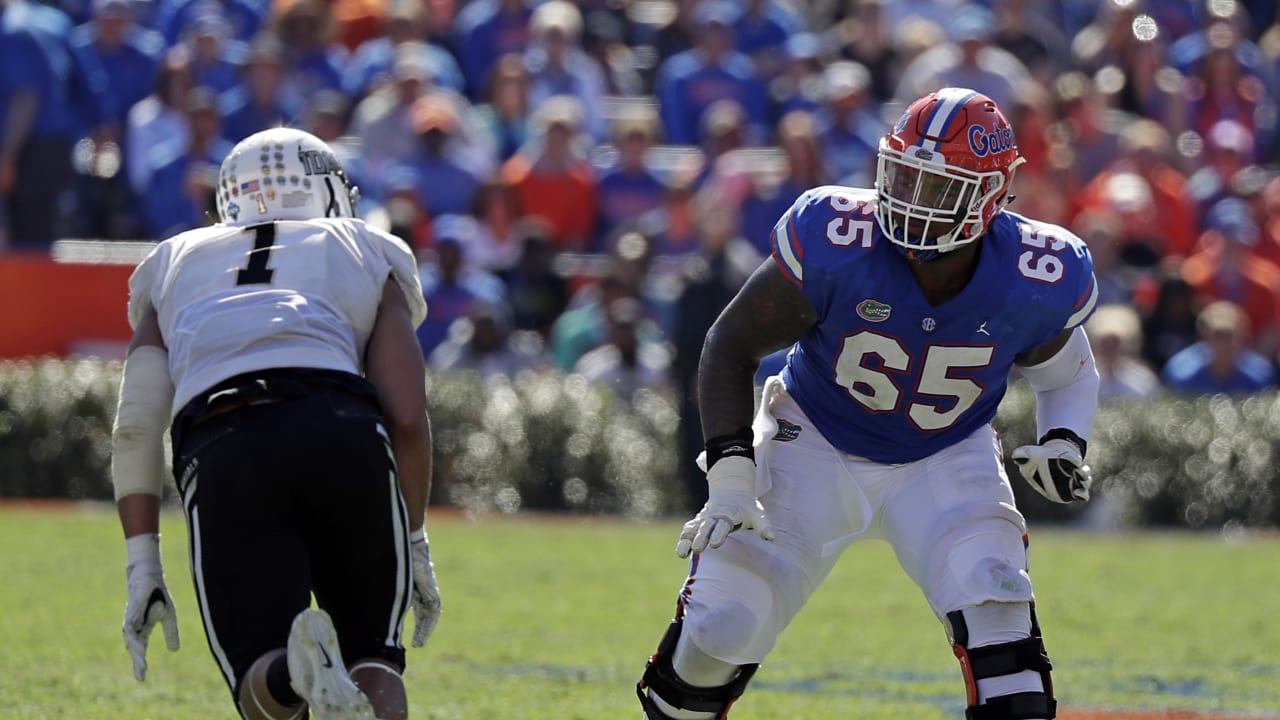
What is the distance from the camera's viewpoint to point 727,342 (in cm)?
473

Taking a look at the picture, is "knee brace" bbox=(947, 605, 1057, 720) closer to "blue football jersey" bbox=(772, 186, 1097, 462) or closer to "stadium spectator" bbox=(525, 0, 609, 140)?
"blue football jersey" bbox=(772, 186, 1097, 462)

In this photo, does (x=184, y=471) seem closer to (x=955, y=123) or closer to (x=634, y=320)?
(x=955, y=123)

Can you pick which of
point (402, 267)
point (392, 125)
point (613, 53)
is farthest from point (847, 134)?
point (402, 267)

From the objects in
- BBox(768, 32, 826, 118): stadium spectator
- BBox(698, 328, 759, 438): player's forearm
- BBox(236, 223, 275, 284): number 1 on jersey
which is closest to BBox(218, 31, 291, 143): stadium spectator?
BBox(768, 32, 826, 118): stadium spectator

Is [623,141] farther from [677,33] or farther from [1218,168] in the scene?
[1218,168]

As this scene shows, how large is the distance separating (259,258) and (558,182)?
8461 mm

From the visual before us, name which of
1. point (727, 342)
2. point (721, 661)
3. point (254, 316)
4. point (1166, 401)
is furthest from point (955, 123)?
point (1166, 401)

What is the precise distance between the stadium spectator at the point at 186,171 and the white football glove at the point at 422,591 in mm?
8031

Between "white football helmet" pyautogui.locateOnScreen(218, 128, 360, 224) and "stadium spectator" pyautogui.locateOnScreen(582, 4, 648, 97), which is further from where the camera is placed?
Result: "stadium spectator" pyautogui.locateOnScreen(582, 4, 648, 97)

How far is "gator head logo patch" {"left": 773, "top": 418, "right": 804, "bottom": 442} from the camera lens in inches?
196

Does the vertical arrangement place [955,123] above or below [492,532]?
above

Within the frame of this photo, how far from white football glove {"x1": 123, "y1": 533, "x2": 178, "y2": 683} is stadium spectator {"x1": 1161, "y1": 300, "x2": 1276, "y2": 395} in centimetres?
860

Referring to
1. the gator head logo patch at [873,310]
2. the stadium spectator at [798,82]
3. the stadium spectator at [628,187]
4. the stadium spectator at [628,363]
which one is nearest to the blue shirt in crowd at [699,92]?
the stadium spectator at [798,82]

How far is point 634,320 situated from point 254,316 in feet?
24.4
